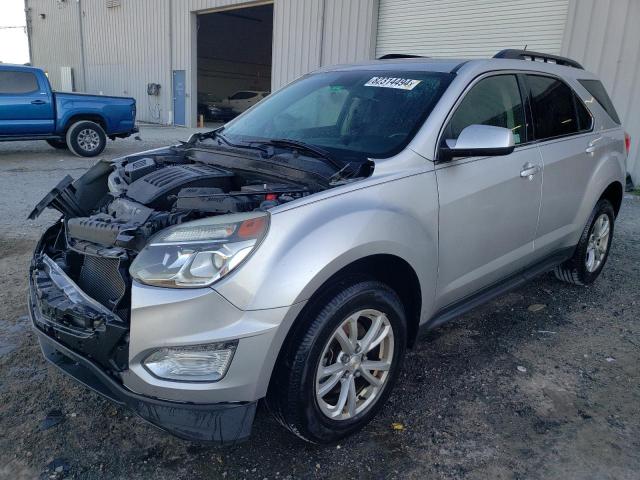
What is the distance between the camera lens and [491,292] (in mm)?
3342

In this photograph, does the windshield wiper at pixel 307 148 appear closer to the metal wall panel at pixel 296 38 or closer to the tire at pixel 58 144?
the tire at pixel 58 144

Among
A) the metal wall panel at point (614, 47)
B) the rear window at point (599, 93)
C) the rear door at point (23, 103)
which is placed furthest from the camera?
the rear door at point (23, 103)

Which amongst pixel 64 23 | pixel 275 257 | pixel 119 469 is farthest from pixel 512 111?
pixel 64 23

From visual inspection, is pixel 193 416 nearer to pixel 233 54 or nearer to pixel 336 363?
pixel 336 363

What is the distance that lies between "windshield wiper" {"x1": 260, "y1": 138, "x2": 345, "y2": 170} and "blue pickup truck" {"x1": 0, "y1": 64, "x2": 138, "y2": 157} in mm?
9528

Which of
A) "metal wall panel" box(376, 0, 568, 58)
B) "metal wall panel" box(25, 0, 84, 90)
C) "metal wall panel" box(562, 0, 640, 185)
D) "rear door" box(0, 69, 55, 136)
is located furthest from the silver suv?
"metal wall panel" box(25, 0, 84, 90)

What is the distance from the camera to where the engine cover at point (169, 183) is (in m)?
2.65

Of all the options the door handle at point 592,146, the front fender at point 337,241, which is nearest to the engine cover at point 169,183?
the front fender at point 337,241

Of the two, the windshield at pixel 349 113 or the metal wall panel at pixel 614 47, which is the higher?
the metal wall panel at pixel 614 47

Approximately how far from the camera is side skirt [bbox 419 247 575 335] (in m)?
2.95

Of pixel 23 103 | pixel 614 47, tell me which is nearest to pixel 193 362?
pixel 614 47

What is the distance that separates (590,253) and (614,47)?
20.3ft

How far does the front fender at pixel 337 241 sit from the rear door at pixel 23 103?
10472 mm

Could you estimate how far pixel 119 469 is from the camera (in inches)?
92.1
